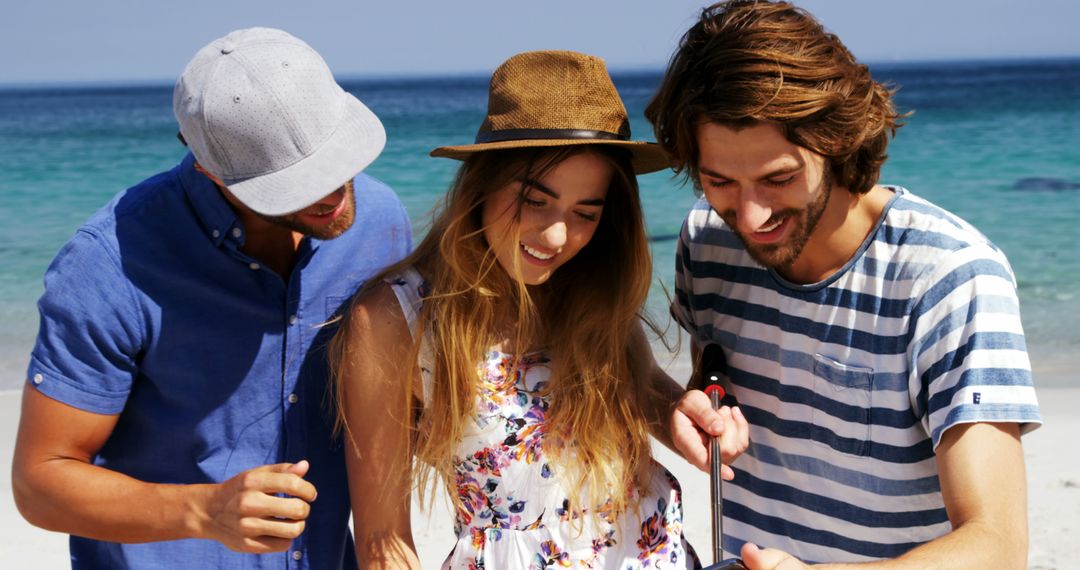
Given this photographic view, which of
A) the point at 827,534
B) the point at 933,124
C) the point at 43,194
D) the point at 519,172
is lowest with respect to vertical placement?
the point at 933,124

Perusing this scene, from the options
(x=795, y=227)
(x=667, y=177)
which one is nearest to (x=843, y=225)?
(x=795, y=227)

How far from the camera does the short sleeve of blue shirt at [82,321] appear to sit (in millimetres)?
2070

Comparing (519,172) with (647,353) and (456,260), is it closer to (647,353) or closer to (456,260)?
(456,260)

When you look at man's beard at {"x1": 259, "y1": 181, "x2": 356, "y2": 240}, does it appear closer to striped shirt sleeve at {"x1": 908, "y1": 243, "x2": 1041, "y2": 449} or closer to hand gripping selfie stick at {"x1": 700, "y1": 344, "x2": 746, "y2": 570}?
hand gripping selfie stick at {"x1": 700, "y1": 344, "x2": 746, "y2": 570}

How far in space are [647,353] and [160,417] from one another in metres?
1.06

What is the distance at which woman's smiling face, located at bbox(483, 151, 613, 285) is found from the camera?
215 cm

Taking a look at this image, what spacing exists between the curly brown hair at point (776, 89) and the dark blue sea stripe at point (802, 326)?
11.6 inches

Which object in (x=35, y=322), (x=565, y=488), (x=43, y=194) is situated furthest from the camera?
(x=43, y=194)

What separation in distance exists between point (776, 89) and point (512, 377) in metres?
0.78

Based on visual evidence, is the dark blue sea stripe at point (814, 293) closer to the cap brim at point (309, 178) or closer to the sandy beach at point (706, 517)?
the cap brim at point (309, 178)

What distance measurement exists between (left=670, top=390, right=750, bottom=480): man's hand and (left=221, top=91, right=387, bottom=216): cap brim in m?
0.79

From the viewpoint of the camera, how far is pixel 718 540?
207 centimetres

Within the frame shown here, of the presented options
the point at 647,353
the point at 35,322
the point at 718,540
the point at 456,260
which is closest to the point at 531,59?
the point at 456,260

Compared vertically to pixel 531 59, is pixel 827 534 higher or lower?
lower
